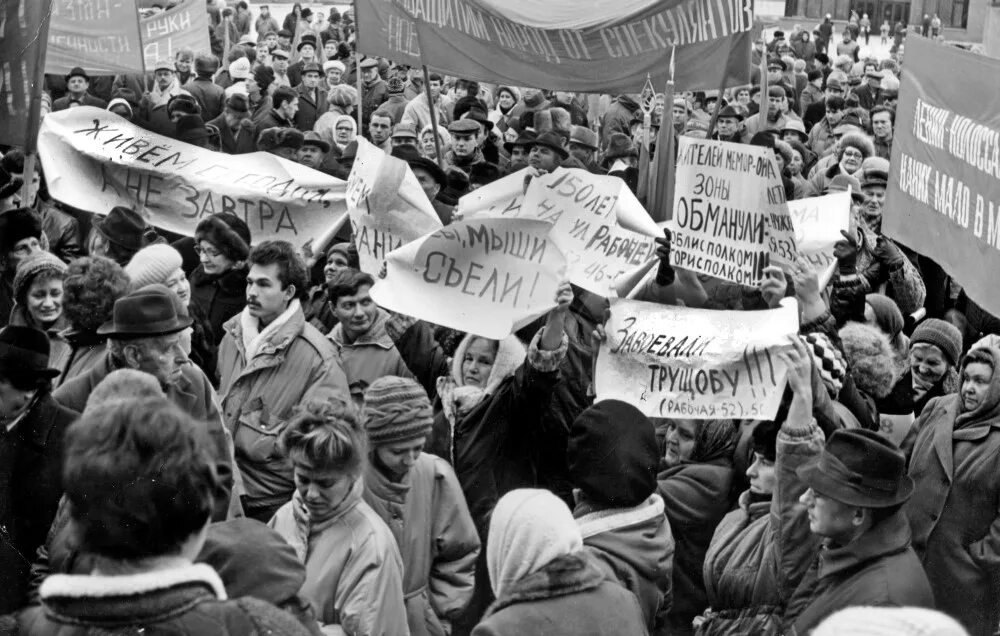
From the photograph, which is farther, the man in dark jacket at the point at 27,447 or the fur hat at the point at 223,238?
the fur hat at the point at 223,238

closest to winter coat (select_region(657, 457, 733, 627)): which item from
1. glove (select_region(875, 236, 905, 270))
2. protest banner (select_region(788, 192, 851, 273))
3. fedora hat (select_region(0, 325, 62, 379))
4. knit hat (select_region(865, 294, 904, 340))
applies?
knit hat (select_region(865, 294, 904, 340))

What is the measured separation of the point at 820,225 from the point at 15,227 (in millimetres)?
3769

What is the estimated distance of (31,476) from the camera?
4.25m

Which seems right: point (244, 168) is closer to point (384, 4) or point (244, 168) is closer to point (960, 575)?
point (384, 4)

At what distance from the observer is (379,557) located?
378cm

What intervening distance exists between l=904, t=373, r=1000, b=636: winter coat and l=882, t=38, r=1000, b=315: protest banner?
0.56m

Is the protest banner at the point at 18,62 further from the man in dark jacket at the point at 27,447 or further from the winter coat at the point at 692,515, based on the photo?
the winter coat at the point at 692,515

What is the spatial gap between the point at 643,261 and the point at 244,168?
262cm

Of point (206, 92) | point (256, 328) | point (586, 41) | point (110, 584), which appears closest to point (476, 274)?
point (256, 328)

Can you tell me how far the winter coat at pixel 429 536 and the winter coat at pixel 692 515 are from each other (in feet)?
2.48

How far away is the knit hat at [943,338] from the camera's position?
585 cm

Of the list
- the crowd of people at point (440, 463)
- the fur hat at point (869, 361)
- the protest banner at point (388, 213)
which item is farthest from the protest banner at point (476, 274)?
the fur hat at point (869, 361)

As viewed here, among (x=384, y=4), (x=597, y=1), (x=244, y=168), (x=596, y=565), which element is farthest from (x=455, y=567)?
(x=384, y=4)

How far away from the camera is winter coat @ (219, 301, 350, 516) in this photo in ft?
17.4
